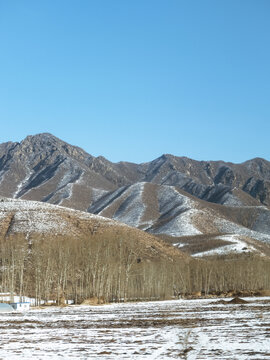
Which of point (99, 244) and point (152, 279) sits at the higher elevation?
point (99, 244)

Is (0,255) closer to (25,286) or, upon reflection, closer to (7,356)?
(25,286)

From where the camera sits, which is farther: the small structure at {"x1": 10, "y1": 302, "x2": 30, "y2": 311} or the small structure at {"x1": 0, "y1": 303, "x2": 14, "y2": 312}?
the small structure at {"x1": 10, "y1": 302, "x2": 30, "y2": 311}

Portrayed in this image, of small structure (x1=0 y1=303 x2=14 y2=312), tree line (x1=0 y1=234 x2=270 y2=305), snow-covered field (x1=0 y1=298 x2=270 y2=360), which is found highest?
tree line (x1=0 y1=234 x2=270 y2=305)

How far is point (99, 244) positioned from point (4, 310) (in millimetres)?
36417

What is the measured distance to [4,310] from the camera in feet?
205

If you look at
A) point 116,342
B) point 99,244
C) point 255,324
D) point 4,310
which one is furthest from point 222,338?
point 99,244

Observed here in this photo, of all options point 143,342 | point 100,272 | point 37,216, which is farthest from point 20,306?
point 37,216

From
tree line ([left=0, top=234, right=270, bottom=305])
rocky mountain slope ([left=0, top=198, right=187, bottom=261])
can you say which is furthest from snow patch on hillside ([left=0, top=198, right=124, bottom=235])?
tree line ([left=0, top=234, right=270, bottom=305])

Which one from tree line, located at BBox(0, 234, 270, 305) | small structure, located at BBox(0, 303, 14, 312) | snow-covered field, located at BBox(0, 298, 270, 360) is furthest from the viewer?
tree line, located at BBox(0, 234, 270, 305)

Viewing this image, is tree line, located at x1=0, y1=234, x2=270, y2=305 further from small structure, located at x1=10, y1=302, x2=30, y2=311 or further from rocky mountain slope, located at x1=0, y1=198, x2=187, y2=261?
small structure, located at x1=10, y1=302, x2=30, y2=311

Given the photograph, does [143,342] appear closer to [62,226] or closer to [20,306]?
[20,306]

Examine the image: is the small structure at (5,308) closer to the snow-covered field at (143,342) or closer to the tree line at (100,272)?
the tree line at (100,272)

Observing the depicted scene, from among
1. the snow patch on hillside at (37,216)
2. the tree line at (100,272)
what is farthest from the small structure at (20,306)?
the snow patch on hillside at (37,216)

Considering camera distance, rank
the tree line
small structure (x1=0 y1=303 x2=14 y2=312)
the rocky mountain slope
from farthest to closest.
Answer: the rocky mountain slope < the tree line < small structure (x1=0 y1=303 x2=14 y2=312)
